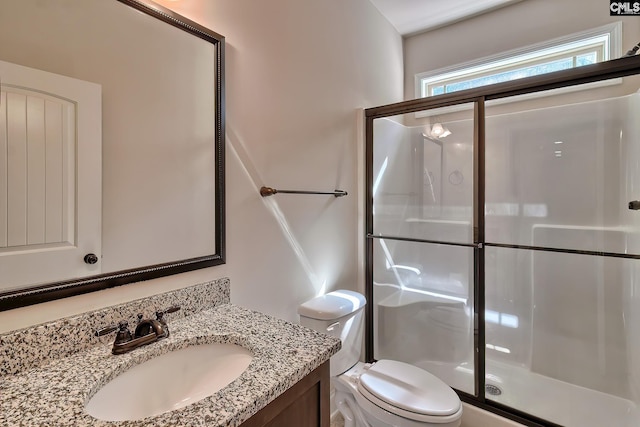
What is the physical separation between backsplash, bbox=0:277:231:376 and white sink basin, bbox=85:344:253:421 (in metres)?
0.17

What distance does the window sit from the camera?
205 cm

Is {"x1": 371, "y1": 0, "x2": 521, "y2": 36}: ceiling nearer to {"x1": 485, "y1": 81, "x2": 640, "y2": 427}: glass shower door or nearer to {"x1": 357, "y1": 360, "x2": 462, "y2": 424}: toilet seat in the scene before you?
{"x1": 485, "y1": 81, "x2": 640, "y2": 427}: glass shower door

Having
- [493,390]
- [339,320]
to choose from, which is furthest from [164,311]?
[493,390]

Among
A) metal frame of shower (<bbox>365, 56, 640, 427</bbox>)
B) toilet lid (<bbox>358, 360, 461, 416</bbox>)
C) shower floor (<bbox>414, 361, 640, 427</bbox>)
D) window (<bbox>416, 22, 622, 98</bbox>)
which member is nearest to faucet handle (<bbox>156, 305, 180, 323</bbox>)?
toilet lid (<bbox>358, 360, 461, 416</bbox>)

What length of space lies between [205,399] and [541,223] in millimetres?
2297

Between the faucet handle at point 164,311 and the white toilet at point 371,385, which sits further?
the white toilet at point 371,385

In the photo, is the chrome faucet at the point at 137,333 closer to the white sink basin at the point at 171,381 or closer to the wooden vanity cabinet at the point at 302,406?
the white sink basin at the point at 171,381

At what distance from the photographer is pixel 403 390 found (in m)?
1.43

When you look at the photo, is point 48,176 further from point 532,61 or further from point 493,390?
point 532,61

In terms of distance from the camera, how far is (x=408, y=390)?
1428 millimetres

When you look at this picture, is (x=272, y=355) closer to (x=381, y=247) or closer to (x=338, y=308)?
(x=338, y=308)

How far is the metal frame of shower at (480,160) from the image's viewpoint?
1526mm

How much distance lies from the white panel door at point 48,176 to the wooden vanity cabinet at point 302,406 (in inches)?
25.7

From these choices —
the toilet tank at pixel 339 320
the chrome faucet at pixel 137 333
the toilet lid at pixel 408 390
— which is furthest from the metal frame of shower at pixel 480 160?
the chrome faucet at pixel 137 333
